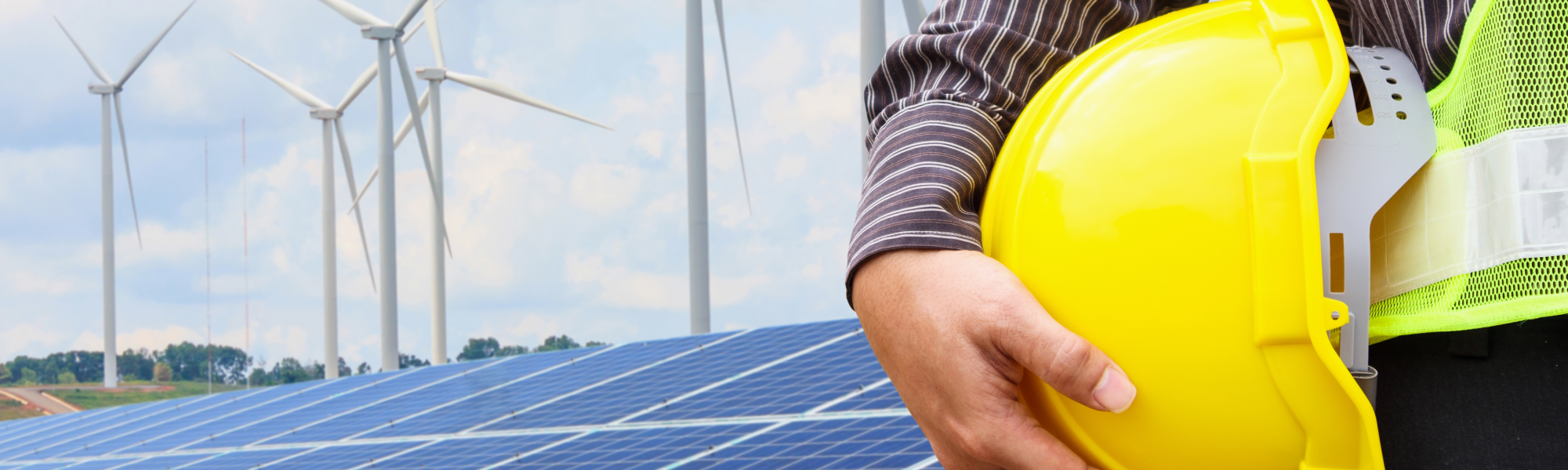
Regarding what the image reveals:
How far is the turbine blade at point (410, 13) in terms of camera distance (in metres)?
19.0

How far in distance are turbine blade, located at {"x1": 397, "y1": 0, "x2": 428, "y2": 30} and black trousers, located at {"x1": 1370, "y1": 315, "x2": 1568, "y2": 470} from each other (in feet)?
63.1

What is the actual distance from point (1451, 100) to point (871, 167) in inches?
29.4

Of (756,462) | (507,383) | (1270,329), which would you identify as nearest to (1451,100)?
(1270,329)

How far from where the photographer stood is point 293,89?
25.4 metres

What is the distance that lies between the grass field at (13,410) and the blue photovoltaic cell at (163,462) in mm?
39507

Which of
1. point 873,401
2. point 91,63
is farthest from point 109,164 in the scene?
point 873,401

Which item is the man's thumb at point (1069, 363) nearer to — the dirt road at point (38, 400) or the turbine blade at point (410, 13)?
the turbine blade at point (410, 13)

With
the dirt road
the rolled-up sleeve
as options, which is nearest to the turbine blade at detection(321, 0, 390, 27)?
the rolled-up sleeve

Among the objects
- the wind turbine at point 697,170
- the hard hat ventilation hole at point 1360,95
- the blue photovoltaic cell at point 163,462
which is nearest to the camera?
the hard hat ventilation hole at point 1360,95

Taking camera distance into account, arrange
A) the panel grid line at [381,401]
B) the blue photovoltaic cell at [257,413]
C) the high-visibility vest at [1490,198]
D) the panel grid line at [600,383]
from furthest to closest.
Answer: the blue photovoltaic cell at [257,413]
the panel grid line at [381,401]
the panel grid line at [600,383]
the high-visibility vest at [1490,198]

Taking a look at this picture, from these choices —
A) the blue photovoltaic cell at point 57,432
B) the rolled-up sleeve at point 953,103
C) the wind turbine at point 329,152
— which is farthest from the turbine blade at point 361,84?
the rolled-up sleeve at point 953,103

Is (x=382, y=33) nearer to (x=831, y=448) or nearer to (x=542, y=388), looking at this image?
(x=542, y=388)

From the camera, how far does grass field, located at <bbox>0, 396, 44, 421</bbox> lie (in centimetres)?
4138

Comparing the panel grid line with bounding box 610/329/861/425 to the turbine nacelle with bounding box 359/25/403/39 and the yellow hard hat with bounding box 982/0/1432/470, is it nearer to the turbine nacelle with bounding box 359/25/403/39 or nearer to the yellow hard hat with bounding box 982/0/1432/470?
the yellow hard hat with bounding box 982/0/1432/470
